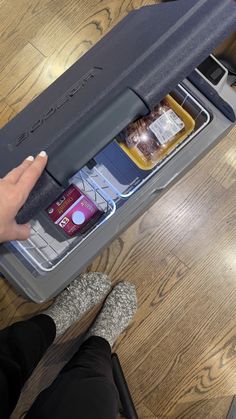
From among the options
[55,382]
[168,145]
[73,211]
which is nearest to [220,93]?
[168,145]

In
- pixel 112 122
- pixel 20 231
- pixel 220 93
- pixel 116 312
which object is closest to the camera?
pixel 112 122

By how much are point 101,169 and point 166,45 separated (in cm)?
37

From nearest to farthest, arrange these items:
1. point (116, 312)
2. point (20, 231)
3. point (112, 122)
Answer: point (112, 122)
point (20, 231)
point (116, 312)

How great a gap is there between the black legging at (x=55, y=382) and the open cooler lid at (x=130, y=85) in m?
0.43

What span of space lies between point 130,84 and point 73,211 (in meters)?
0.36

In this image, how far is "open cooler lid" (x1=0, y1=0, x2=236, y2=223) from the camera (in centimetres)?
66

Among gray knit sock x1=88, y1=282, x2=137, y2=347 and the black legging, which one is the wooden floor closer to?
gray knit sock x1=88, y1=282, x2=137, y2=347

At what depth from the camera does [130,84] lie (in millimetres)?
682

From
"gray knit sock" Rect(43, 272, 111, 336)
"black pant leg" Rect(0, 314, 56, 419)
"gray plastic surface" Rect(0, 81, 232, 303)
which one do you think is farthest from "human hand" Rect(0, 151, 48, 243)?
"gray knit sock" Rect(43, 272, 111, 336)

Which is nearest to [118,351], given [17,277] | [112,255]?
[112,255]

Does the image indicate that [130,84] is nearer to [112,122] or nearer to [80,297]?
[112,122]

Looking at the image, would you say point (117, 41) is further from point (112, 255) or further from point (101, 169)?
point (112, 255)

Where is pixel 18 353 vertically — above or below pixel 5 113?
below

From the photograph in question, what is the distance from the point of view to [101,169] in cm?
99
